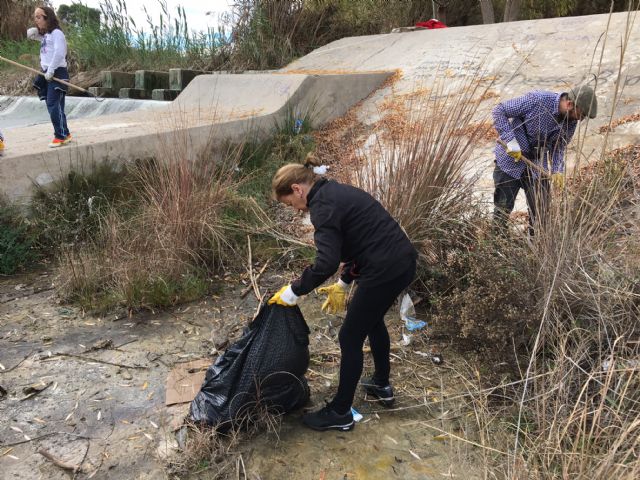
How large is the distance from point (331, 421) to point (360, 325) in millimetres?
508

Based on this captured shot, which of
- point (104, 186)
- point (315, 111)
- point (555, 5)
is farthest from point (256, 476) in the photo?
point (555, 5)

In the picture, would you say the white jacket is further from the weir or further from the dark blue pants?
the weir

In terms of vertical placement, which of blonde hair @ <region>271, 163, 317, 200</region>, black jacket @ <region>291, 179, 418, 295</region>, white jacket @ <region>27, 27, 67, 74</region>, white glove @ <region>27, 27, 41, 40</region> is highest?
white glove @ <region>27, 27, 41, 40</region>

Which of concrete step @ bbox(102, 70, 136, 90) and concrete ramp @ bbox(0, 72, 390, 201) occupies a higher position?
concrete step @ bbox(102, 70, 136, 90)

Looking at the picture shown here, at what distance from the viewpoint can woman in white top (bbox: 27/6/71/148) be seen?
16.2 feet

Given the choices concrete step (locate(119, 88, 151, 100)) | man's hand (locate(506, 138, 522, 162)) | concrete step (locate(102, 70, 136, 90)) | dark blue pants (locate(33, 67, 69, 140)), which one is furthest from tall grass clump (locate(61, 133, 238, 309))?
concrete step (locate(102, 70, 136, 90))

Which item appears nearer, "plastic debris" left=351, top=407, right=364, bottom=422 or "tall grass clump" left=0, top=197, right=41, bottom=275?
"plastic debris" left=351, top=407, right=364, bottom=422

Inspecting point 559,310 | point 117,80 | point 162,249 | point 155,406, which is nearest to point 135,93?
point 117,80

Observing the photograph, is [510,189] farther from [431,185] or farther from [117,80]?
[117,80]

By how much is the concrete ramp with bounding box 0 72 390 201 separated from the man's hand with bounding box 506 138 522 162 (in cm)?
254

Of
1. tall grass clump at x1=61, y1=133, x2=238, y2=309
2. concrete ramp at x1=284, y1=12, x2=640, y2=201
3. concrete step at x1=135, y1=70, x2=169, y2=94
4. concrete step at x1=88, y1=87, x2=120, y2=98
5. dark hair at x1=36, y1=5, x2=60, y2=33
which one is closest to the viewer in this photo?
tall grass clump at x1=61, y1=133, x2=238, y2=309

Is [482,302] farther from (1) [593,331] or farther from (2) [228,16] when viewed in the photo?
(2) [228,16]

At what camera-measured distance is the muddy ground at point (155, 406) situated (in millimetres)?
2376

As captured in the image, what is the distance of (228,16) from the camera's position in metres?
9.83
